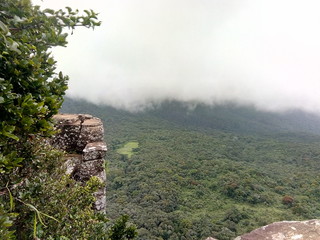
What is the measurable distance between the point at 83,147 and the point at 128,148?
126031mm

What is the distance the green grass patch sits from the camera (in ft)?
411

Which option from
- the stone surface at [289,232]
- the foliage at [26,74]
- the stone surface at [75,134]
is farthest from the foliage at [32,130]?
the stone surface at [289,232]

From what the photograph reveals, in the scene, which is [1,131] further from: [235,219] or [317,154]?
[317,154]

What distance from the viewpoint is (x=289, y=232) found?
5648 mm

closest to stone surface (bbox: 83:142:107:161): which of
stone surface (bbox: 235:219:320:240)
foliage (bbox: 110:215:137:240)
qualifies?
foliage (bbox: 110:215:137:240)

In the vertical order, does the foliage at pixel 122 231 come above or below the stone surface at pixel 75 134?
below

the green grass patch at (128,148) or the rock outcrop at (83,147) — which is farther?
the green grass patch at (128,148)

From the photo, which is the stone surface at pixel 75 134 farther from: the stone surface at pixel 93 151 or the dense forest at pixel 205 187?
the dense forest at pixel 205 187

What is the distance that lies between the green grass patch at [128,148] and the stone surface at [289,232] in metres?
117

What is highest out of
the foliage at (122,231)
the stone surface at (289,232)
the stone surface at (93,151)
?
the stone surface at (93,151)

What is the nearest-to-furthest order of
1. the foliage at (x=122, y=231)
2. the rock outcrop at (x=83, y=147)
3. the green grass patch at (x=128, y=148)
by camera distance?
the foliage at (x=122, y=231)
the rock outcrop at (x=83, y=147)
the green grass patch at (x=128, y=148)

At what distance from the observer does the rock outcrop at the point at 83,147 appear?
805 cm

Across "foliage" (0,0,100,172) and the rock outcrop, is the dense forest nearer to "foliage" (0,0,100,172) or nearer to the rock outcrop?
the rock outcrop

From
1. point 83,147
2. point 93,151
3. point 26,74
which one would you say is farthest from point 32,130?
point 83,147
